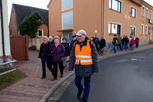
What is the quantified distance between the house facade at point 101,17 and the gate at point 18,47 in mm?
8380

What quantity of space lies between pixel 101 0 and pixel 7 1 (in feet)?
37.1

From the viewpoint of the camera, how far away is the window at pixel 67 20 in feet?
68.8

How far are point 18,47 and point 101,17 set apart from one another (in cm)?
1026

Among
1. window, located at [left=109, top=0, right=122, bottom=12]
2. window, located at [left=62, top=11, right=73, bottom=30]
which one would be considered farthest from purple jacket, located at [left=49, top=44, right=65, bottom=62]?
window, located at [left=62, top=11, right=73, bottom=30]

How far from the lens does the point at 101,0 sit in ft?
53.3

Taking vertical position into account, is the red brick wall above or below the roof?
below

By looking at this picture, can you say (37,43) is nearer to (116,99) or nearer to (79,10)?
(79,10)

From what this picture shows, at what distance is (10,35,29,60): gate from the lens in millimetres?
9547

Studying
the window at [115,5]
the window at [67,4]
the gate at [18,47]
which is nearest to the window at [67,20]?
the window at [67,4]

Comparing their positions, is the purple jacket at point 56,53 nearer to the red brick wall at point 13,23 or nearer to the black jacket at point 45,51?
the black jacket at point 45,51

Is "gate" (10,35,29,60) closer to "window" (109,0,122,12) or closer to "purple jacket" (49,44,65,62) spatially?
"purple jacket" (49,44,65,62)

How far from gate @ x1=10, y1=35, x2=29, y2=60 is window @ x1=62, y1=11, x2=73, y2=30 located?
1189 cm

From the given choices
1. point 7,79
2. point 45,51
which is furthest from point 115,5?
point 7,79

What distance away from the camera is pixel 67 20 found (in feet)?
70.6
